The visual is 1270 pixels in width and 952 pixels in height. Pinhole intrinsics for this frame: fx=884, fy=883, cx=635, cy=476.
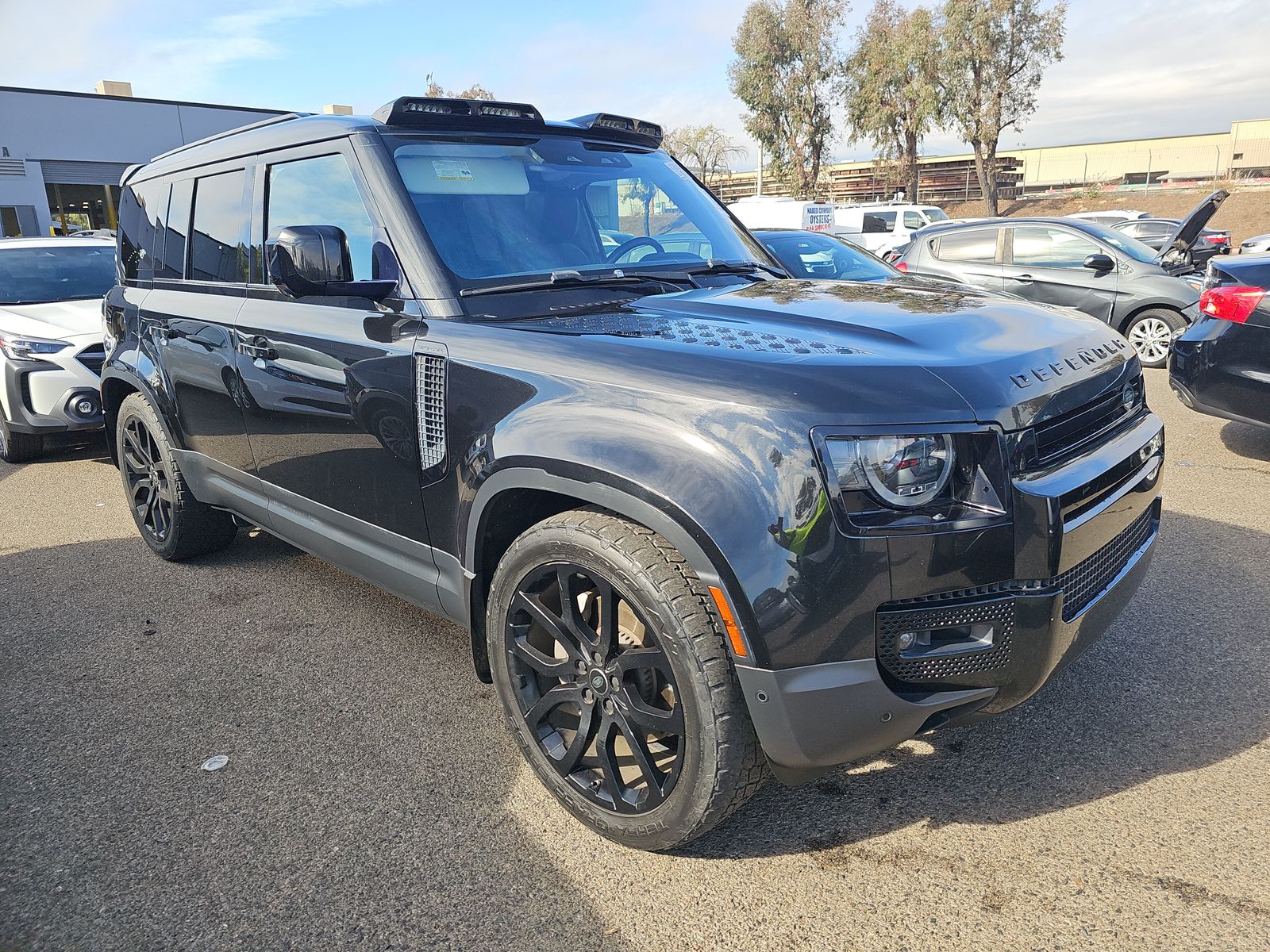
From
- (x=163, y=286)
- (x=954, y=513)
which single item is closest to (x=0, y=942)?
(x=954, y=513)

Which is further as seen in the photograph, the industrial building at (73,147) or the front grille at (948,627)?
the industrial building at (73,147)

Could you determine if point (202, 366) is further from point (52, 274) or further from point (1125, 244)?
point (1125, 244)

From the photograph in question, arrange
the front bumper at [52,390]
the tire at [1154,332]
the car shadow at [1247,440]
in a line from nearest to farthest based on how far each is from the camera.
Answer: the car shadow at [1247,440], the front bumper at [52,390], the tire at [1154,332]

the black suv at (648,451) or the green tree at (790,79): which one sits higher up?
the green tree at (790,79)

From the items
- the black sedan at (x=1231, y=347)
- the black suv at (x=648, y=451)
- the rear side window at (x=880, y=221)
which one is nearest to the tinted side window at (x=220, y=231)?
the black suv at (x=648, y=451)

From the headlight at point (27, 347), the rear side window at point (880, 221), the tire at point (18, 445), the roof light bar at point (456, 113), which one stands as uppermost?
the rear side window at point (880, 221)

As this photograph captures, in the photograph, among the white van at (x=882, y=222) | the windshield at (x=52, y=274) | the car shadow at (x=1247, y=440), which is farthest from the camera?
the white van at (x=882, y=222)

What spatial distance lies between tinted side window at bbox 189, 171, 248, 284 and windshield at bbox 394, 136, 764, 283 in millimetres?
1075

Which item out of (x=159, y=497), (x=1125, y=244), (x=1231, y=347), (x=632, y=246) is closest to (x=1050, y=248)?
(x=1125, y=244)

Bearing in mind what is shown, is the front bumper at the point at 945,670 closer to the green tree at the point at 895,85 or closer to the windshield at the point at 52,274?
the windshield at the point at 52,274

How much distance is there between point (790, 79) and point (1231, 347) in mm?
39406

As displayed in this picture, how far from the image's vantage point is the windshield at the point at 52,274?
24.1 feet

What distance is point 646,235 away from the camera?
130 inches

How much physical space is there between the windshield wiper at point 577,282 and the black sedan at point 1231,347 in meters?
4.12
